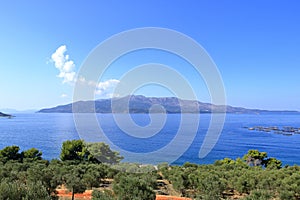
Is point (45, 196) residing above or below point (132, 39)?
below

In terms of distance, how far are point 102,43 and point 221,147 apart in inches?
2479

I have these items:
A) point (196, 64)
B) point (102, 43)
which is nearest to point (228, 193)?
point (196, 64)

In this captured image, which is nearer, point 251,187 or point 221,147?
point 251,187

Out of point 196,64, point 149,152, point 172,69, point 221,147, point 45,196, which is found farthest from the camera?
point 221,147

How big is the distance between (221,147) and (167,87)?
5866 cm

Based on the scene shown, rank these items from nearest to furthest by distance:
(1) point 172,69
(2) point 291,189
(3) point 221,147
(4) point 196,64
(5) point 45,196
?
1. (5) point 45,196
2. (4) point 196,64
3. (2) point 291,189
4. (1) point 172,69
5. (3) point 221,147

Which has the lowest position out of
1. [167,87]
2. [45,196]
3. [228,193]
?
[228,193]

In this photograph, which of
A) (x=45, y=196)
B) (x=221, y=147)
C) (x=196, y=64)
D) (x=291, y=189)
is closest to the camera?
(x=45, y=196)

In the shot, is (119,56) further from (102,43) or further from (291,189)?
(291,189)

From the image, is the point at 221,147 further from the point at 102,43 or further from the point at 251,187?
the point at 102,43

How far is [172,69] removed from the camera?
1656 centimetres

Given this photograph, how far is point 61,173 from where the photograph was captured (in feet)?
55.4

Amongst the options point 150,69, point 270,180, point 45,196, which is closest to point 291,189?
point 270,180

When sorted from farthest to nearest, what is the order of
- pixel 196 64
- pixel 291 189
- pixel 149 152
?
pixel 149 152
pixel 291 189
pixel 196 64
